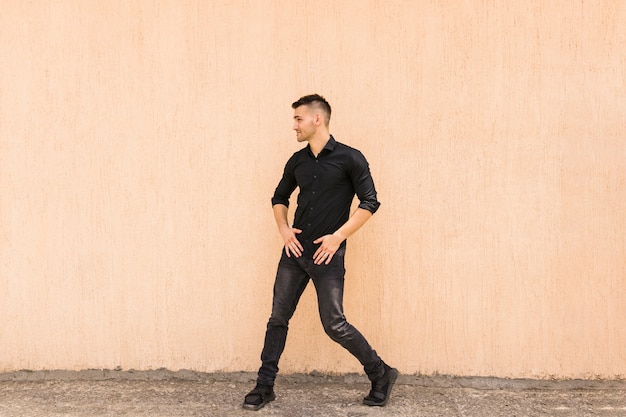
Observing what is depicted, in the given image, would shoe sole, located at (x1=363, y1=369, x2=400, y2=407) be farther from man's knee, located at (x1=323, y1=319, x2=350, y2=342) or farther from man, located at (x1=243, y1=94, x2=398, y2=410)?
man's knee, located at (x1=323, y1=319, x2=350, y2=342)

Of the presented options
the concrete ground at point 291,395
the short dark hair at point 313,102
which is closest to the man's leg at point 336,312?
the concrete ground at point 291,395

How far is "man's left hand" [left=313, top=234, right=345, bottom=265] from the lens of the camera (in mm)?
4004

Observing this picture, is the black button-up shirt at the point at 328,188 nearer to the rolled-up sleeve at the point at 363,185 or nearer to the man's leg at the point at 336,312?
the rolled-up sleeve at the point at 363,185

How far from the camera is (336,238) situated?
4.00 meters

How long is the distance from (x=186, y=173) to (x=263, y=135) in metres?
0.60

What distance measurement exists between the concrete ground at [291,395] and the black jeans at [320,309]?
297 millimetres

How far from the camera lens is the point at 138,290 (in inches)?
187

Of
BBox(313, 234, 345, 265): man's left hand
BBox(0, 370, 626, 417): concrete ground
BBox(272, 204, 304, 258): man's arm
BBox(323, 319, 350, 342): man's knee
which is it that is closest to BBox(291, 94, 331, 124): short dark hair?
BBox(272, 204, 304, 258): man's arm

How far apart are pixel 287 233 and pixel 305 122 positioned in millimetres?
683

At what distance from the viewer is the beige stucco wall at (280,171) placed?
4.51 meters

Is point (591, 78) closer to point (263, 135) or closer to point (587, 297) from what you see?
point (587, 297)

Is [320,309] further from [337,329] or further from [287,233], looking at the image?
[287,233]

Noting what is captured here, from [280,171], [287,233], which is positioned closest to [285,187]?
[287,233]

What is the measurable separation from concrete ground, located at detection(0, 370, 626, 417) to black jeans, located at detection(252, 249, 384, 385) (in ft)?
0.98
